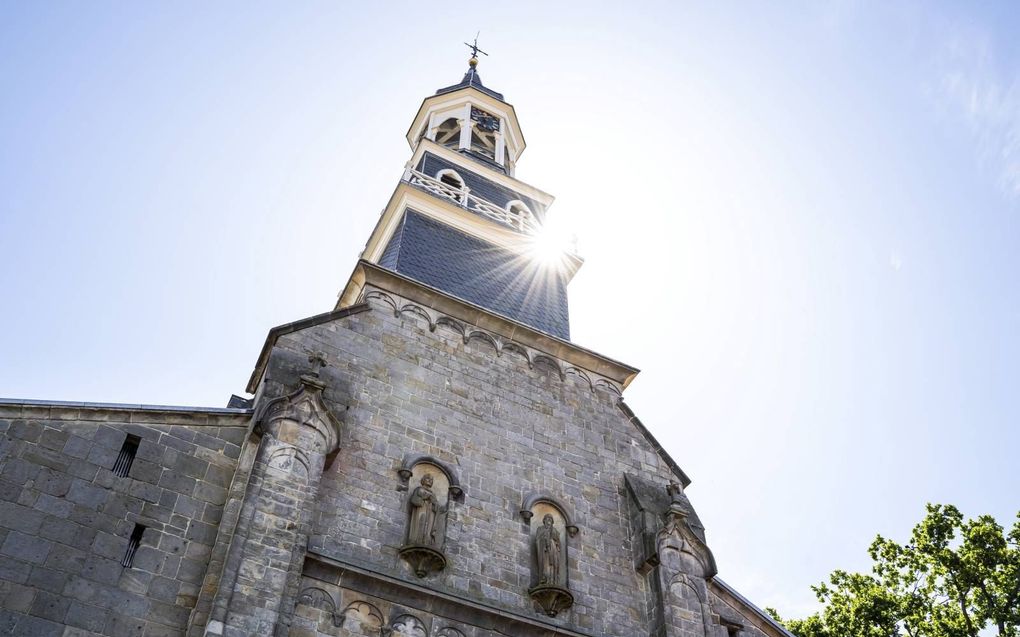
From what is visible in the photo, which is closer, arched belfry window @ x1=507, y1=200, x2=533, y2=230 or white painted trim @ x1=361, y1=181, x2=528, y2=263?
white painted trim @ x1=361, y1=181, x2=528, y2=263

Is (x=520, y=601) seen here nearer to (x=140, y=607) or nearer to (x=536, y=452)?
(x=536, y=452)

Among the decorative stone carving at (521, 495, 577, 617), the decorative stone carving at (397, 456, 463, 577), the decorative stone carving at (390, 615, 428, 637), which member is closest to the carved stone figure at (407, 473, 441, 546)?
the decorative stone carving at (397, 456, 463, 577)

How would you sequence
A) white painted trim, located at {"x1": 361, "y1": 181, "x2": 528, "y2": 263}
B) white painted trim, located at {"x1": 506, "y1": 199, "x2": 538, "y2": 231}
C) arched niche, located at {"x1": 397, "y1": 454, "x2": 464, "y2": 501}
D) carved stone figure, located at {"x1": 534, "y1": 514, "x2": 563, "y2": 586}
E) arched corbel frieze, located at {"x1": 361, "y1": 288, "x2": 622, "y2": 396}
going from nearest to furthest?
carved stone figure, located at {"x1": 534, "y1": 514, "x2": 563, "y2": 586}, arched niche, located at {"x1": 397, "y1": 454, "x2": 464, "y2": 501}, arched corbel frieze, located at {"x1": 361, "y1": 288, "x2": 622, "y2": 396}, white painted trim, located at {"x1": 361, "y1": 181, "x2": 528, "y2": 263}, white painted trim, located at {"x1": 506, "y1": 199, "x2": 538, "y2": 231}

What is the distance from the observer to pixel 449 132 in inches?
1058

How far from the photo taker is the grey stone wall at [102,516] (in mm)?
9117

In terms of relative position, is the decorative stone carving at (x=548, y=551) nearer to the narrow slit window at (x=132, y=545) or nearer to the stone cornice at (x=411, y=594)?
the stone cornice at (x=411, y=594)

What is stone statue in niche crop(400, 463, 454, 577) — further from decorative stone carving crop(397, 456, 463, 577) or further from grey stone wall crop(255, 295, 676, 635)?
grey stone wall crop(255, 295, 676, 635)

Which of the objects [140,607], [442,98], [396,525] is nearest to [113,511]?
[140,607]

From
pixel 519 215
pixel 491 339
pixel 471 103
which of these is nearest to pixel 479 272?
pixel 491 339

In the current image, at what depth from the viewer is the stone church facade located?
959cm

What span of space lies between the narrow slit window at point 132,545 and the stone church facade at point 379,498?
0.02m

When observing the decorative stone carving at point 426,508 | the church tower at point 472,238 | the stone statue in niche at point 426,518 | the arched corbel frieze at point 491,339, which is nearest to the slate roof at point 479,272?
the church tower at point 472,238

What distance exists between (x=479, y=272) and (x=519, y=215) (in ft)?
12.9

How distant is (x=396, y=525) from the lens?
38.1 ft
